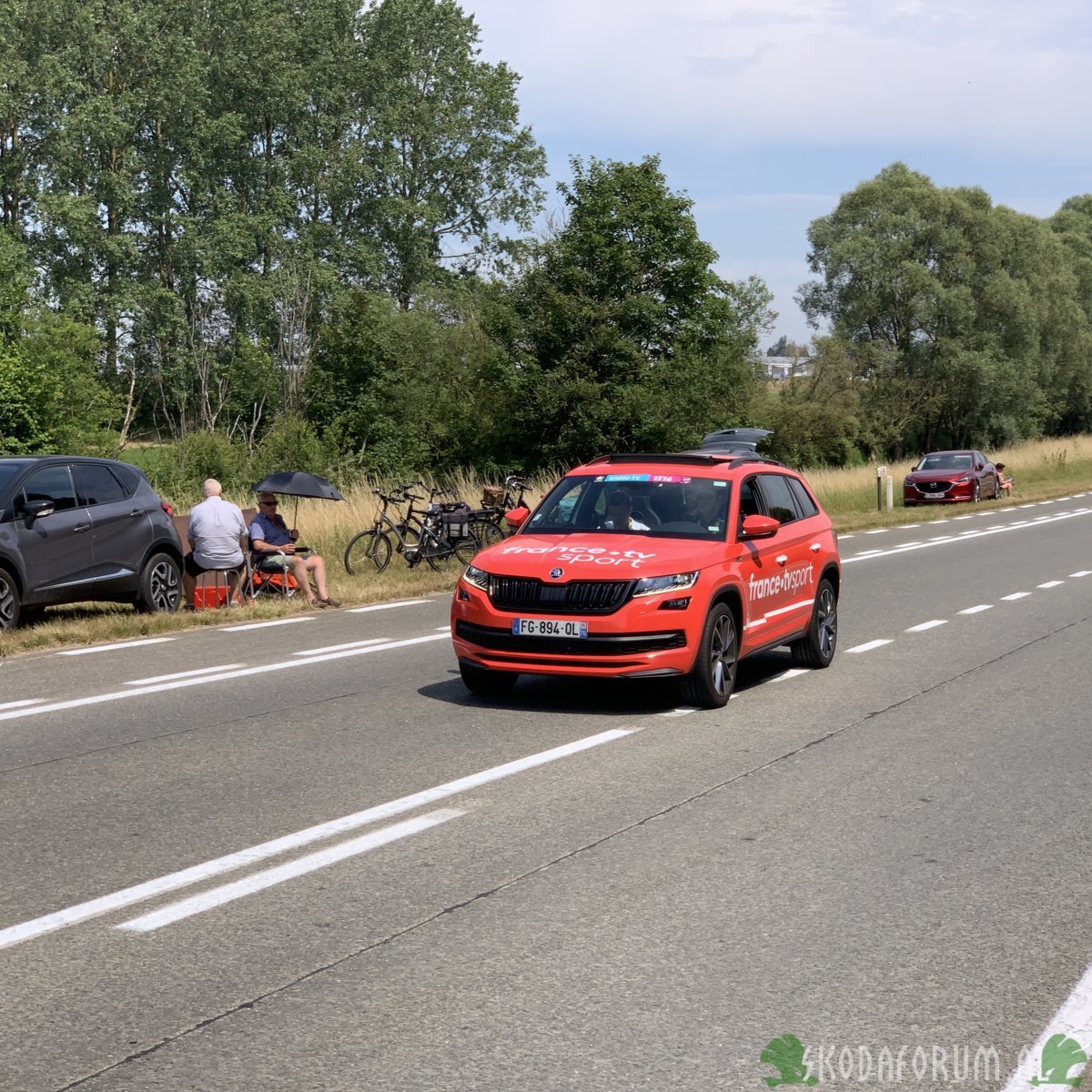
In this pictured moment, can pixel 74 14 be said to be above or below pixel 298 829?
above

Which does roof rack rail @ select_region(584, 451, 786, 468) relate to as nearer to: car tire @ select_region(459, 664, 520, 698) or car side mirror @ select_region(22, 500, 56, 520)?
car tire @ select_region(459, 664, 520, 698)

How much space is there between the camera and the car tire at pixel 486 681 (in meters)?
10.5

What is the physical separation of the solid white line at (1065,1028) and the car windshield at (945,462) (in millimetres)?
38383

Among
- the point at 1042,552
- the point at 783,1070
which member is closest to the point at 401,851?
the point at 783,1070

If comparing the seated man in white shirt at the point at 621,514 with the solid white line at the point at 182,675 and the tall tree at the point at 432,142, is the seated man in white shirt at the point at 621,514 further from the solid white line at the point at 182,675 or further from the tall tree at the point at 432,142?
the tall tree at the point at 432,142

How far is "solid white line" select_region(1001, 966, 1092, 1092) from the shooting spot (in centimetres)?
398

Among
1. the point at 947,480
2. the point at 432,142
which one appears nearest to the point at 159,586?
the point at 947,480

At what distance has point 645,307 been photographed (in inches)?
1565

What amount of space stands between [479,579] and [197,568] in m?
7.52

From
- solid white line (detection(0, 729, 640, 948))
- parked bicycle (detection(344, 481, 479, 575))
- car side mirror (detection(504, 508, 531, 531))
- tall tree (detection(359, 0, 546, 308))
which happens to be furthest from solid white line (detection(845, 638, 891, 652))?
tall tree (detection(359, 0, 546, 308))

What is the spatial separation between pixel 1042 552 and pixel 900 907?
67.6 ft

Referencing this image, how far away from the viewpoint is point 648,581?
988cm

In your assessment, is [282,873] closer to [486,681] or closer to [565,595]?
[565,595]

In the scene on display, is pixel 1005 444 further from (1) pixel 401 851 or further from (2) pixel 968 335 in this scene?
(1) pixel 401 851
